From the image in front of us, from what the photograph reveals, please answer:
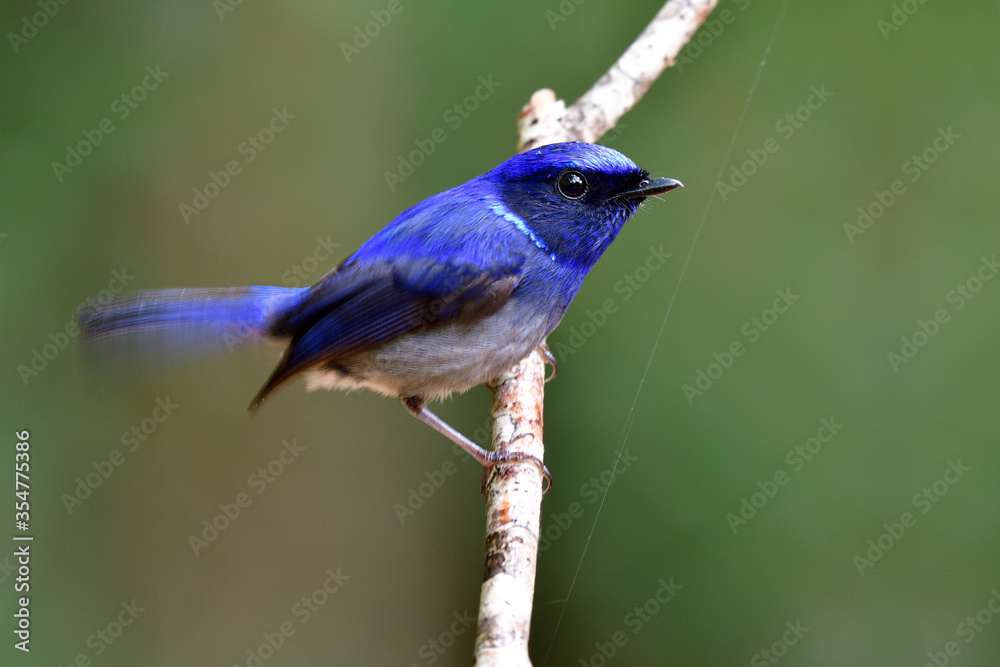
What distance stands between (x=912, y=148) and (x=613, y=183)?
2085mm

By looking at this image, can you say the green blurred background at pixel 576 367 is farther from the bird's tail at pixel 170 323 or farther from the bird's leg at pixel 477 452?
the bird's leg at pixel 477 452

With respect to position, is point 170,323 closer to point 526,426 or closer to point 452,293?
point 452,293

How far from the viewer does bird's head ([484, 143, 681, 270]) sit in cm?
255

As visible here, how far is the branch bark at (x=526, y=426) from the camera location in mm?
1824

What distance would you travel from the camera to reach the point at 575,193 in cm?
261

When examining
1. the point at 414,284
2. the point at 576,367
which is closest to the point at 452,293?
the point at 414,284

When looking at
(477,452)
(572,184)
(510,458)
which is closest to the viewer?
(510,458)

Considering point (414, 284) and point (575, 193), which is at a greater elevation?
point (575, 193)

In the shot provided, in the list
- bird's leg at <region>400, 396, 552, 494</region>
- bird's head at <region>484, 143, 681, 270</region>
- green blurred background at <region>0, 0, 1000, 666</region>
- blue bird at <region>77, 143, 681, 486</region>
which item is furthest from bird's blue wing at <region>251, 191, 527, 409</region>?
green blurred background at <region>0, 0, 1000, 666</region>

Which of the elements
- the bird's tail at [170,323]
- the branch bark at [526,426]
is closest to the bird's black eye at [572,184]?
the branch bark at [526,426]

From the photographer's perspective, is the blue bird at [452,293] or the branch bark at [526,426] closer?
the branch bark at [526,426]

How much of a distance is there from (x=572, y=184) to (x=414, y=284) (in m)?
0.59

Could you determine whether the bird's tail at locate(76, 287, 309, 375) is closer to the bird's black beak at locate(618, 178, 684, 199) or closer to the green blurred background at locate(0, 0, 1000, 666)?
the green blurred background at locate(0, 0, 1000, 666)

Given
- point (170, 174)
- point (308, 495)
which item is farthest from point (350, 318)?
point (170, 174)
